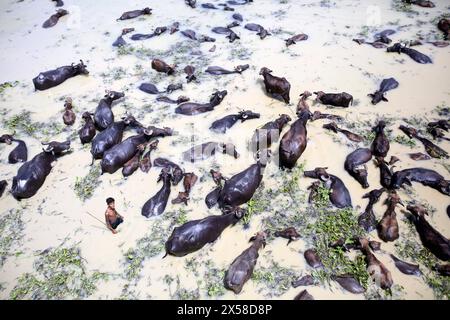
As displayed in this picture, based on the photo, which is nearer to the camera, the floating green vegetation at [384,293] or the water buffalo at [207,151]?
the floating green vegetation at [384,293]

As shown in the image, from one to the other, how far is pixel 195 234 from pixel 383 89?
215 inches

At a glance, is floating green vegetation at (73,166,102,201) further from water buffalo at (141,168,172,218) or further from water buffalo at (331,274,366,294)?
water buffalo at (331,274,366,294)

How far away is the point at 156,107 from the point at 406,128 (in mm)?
5252

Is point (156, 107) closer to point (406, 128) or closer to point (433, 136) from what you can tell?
point (406, 128)

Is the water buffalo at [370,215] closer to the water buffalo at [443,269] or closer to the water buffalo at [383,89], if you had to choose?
the water buffalo at [443,269]

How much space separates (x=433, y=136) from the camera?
6.47 meters

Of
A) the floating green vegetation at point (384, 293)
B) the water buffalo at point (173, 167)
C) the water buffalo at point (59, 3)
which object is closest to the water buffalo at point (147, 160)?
the water buffalo at point (173, 167)

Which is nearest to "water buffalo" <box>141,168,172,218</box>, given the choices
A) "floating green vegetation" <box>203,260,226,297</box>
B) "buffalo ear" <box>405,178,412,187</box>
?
"floating green vegetation" <box>203,260,226,297</box>

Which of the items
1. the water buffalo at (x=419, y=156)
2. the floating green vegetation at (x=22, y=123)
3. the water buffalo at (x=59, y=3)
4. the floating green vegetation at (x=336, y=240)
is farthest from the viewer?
the water buffalo at (x=59, y=3)

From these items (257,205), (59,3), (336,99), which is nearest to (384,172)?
(336,99)

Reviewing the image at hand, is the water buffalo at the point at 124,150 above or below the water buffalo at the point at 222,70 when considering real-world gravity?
below

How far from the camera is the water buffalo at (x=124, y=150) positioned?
621 centimetres

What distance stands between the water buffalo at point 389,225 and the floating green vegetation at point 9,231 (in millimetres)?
5642

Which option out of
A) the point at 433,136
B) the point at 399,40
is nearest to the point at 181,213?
the point at 433,136
